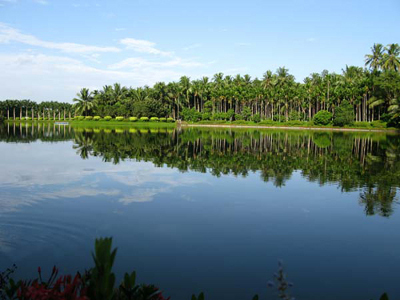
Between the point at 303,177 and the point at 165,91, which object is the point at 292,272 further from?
the point at 165,91

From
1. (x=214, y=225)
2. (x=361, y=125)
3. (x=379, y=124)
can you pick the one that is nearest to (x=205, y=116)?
(x=361, y=125)

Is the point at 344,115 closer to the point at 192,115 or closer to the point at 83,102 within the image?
the point at 192,115

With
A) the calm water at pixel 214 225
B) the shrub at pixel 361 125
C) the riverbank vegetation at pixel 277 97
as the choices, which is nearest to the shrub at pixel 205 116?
the riverbank vegetation at pixel 277 97

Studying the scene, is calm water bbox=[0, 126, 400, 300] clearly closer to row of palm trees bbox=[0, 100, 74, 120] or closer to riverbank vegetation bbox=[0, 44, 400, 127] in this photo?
riverbank vegetation bbox=[0, 44, 400, 127]

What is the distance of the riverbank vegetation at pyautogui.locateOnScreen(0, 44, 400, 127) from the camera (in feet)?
239

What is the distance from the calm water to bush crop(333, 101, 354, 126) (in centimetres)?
5617

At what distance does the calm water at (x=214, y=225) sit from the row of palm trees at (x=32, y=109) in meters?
121

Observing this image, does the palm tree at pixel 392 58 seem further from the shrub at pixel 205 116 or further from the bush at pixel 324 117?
the shrub at pixel 205 116

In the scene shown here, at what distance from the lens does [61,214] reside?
10.5 metres

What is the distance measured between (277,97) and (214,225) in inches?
3232

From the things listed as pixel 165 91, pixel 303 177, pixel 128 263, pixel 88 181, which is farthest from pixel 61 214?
pixel 165 91

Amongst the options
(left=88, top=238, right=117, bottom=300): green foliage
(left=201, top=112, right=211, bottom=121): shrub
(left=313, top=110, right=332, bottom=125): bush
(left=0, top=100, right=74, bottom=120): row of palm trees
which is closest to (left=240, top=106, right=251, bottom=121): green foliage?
(left=201, top=112, right=211, bottom=121): shrub

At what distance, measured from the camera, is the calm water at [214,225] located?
22.3 feet

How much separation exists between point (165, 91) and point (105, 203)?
302 ft
